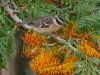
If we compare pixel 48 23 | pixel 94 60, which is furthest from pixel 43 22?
pixel 94 60

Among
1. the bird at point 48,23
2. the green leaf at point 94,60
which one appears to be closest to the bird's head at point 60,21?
the bird at point 48,23

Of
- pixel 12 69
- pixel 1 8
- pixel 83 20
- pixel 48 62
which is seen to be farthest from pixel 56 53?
pixel 12 69

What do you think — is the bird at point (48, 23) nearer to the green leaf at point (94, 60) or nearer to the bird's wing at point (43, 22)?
the bird's wing at point (43, 22)

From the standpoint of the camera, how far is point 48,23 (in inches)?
42.4

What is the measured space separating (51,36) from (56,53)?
0.06 metres

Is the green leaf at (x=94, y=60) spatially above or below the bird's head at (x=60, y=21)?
below

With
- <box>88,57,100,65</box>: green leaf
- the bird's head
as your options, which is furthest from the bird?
<box>88,57,100,65</box>: green leaf

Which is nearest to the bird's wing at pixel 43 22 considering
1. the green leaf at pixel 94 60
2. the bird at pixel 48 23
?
the bird at pixel 48 23

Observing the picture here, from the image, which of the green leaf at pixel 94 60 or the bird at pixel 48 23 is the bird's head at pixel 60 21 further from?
the green leaf at pixel 94 60

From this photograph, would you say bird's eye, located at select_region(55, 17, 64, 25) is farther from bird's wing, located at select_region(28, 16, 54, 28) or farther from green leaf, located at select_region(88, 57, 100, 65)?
green leaf, located at select_region(88, 57, 100, 65)

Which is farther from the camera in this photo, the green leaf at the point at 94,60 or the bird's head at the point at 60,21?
the bird's head at the point at 60,21

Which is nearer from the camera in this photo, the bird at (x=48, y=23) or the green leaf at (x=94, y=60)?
the green leaf at (x=94, y=60)

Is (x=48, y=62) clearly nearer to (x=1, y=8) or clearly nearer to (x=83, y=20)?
(x=83, y=20)

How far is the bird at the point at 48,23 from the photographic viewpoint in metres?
1.04
